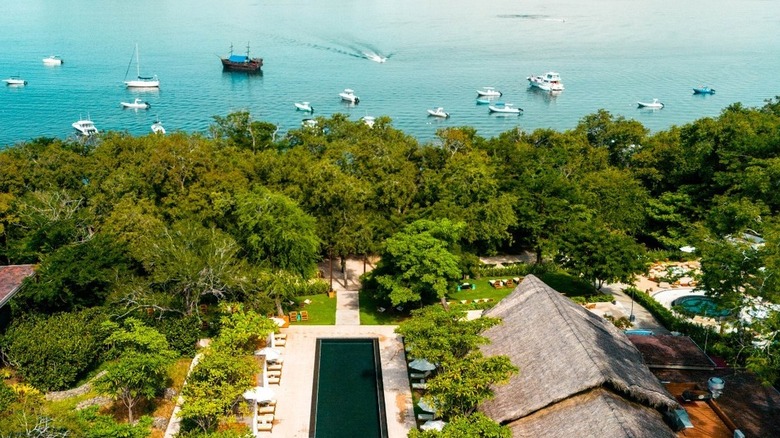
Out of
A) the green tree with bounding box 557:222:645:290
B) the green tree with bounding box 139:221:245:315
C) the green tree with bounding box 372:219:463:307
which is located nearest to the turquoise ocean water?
the green tree with bounding box 557:222:645:290

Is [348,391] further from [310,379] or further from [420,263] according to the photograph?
[420,263]

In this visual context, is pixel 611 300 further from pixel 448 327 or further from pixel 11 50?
pixel 11 50

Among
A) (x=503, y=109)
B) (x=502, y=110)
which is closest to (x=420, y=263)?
(x=502, y=110)

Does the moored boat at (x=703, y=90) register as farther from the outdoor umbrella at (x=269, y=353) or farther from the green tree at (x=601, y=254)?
the outdoor umbrella at (x=269, y=353)

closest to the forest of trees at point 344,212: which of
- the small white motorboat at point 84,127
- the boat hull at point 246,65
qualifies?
the small white motorboat at point 84,127

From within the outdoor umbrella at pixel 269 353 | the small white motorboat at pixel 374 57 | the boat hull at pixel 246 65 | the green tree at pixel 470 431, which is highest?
the small white motorboat at pixel 374 57

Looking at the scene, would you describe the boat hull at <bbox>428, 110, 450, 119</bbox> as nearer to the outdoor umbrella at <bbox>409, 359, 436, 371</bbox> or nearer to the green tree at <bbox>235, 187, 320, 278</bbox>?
Answer: the green tree at <bbox>235, 187, 320, 278</bbox>

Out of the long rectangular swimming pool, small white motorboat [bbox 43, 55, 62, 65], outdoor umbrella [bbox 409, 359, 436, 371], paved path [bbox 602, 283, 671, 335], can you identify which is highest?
small white motorboat [bbox 43, 55, 62, 65]

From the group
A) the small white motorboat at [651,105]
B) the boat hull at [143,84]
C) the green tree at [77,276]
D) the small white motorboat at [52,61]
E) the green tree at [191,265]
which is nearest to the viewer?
the green tree at [77,276]
